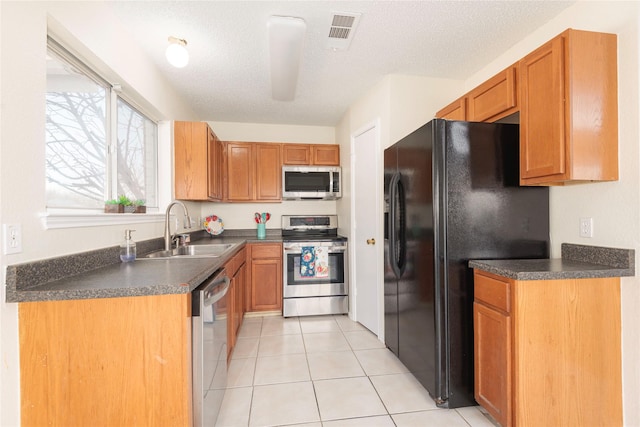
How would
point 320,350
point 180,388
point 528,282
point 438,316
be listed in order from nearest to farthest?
point 180,388, point 528,282, point 438,316, point 320,350

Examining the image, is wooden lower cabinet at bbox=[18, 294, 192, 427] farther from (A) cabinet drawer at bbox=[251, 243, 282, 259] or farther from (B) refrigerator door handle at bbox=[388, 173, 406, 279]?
(A) cabinet drawer at bbox=[251, 243, 282, 259]

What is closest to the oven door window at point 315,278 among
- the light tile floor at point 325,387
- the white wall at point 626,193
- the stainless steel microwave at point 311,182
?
the light tile floor at point 325,387

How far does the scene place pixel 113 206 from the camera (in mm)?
1870

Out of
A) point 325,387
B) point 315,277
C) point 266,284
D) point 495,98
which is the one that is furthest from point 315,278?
point 495,98

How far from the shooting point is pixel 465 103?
90.5 inches

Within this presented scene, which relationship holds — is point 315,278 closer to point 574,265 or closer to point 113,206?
point 113,206

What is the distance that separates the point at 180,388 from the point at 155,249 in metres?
1.47

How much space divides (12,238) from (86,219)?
1.47ft

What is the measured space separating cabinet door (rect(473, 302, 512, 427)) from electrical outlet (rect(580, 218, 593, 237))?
0.72m

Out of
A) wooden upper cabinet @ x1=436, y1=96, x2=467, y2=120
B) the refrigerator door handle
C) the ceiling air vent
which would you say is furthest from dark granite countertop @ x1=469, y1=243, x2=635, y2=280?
the ceiling air vent

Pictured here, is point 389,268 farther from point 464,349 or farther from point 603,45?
point 603,45

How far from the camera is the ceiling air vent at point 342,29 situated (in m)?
1.88

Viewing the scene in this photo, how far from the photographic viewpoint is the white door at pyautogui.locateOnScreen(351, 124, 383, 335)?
288 cm

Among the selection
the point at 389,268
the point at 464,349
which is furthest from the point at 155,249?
the point at 464,349
